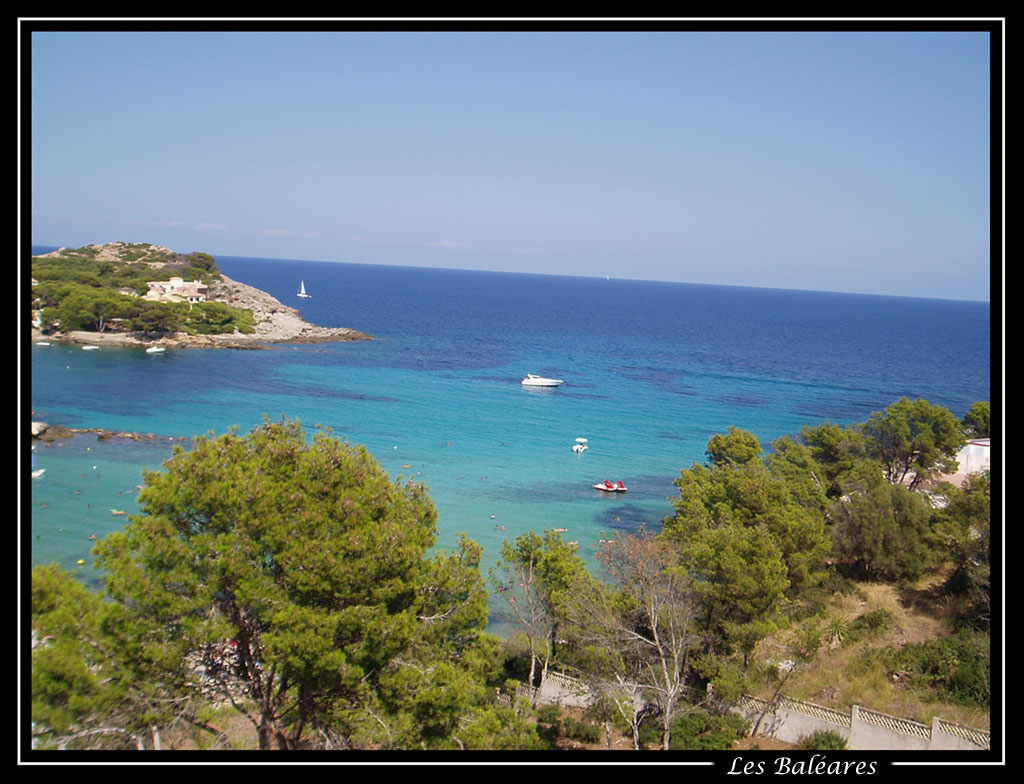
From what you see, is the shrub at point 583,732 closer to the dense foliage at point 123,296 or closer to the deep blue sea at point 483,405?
the deep blue sea at point 483,405

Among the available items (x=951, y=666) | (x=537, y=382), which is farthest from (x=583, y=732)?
(x=537, y=382)

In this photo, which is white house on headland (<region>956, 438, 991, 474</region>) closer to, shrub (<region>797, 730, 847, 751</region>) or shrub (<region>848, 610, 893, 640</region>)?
shrub (<region>848, 610, 893, 640</region>)

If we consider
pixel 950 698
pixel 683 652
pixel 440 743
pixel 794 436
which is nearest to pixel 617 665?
pixel 683 652

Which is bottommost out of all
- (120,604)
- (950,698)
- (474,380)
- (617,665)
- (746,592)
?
(950,698)

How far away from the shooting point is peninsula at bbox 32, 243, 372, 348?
20.1 metres

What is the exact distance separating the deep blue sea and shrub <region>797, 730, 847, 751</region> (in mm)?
9772

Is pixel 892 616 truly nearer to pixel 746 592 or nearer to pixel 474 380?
pixel 746 592

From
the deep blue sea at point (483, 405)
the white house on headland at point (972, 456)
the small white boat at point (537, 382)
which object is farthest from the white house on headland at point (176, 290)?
the white house on headland at point (972, 456)

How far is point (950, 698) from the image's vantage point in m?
10.9

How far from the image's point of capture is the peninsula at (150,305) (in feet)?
66.0

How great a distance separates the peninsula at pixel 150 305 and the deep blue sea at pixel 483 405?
1.36 meters

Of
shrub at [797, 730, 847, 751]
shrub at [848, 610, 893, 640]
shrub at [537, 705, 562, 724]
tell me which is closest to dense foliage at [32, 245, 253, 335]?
shrub at [537, 705, 562, 724]

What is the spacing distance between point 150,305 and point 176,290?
3.42 m
